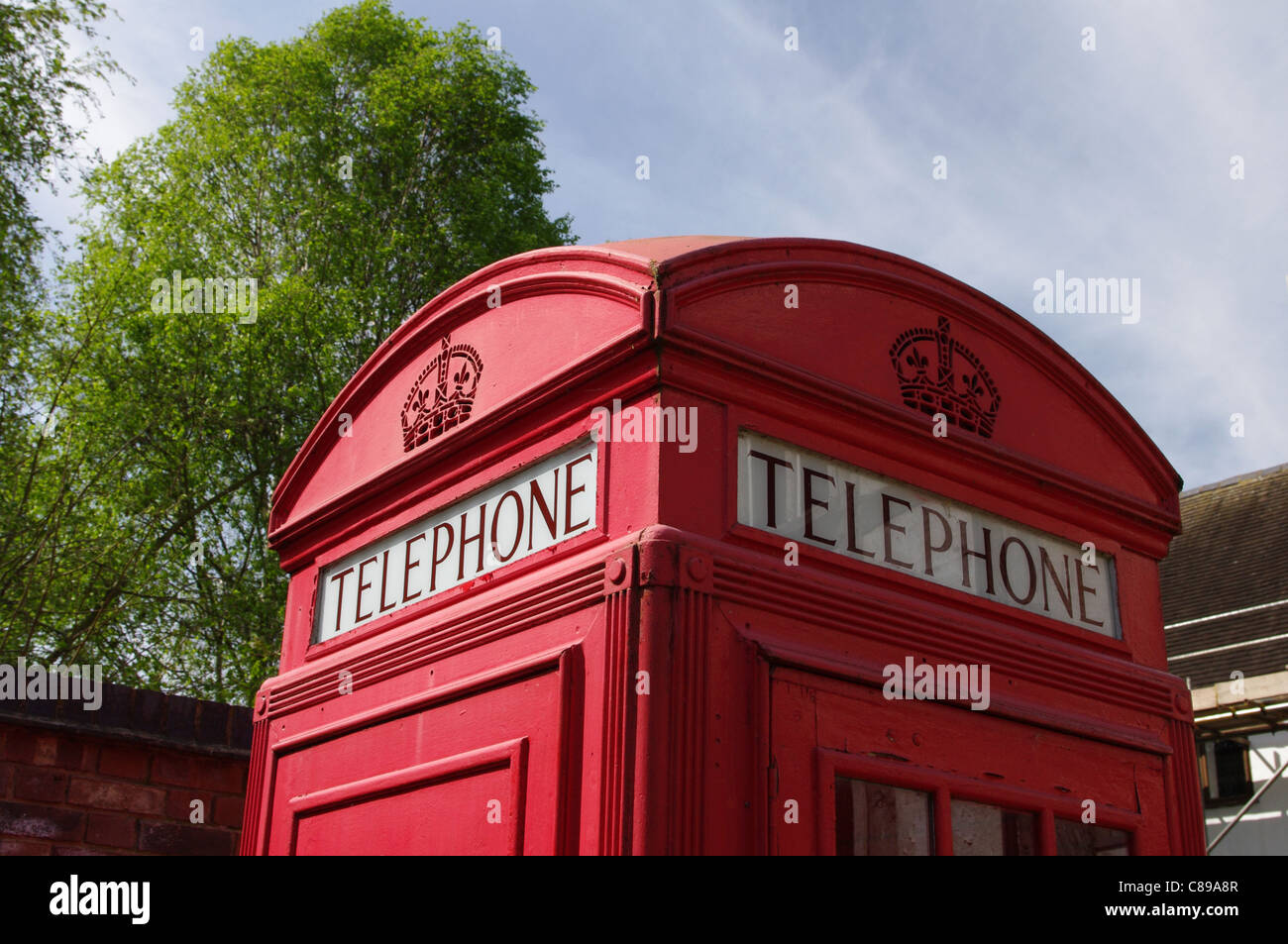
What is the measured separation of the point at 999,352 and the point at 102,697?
13.1ft

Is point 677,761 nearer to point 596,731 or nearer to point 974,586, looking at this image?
point 596,731

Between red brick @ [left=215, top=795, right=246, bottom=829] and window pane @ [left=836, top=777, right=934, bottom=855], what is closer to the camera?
window pane @ [left=836, top=777, right=934, bottom=855]

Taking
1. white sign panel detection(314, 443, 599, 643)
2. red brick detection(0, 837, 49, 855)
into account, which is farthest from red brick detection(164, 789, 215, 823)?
white sign panel detection(314, 443, 599, 643)

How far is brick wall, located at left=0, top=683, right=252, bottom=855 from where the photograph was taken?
5.12 meters

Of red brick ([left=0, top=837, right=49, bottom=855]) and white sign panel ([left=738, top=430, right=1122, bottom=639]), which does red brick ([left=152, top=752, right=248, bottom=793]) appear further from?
white sign panel ([left=738, top=430, right=1122, bottom=639])

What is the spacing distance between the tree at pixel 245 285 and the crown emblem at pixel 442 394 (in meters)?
10.8

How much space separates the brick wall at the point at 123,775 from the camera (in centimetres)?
512

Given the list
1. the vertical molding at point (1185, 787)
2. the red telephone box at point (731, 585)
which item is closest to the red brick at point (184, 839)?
the red telephone box at point (731, 585)

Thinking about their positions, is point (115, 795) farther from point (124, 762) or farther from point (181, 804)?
point (181, 804)

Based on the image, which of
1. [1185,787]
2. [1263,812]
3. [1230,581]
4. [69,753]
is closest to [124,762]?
[69,753]

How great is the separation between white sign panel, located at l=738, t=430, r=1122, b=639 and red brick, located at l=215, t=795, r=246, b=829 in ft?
11.9

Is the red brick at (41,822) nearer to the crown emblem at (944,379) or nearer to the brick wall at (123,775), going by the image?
the brick wall at (123,775)
